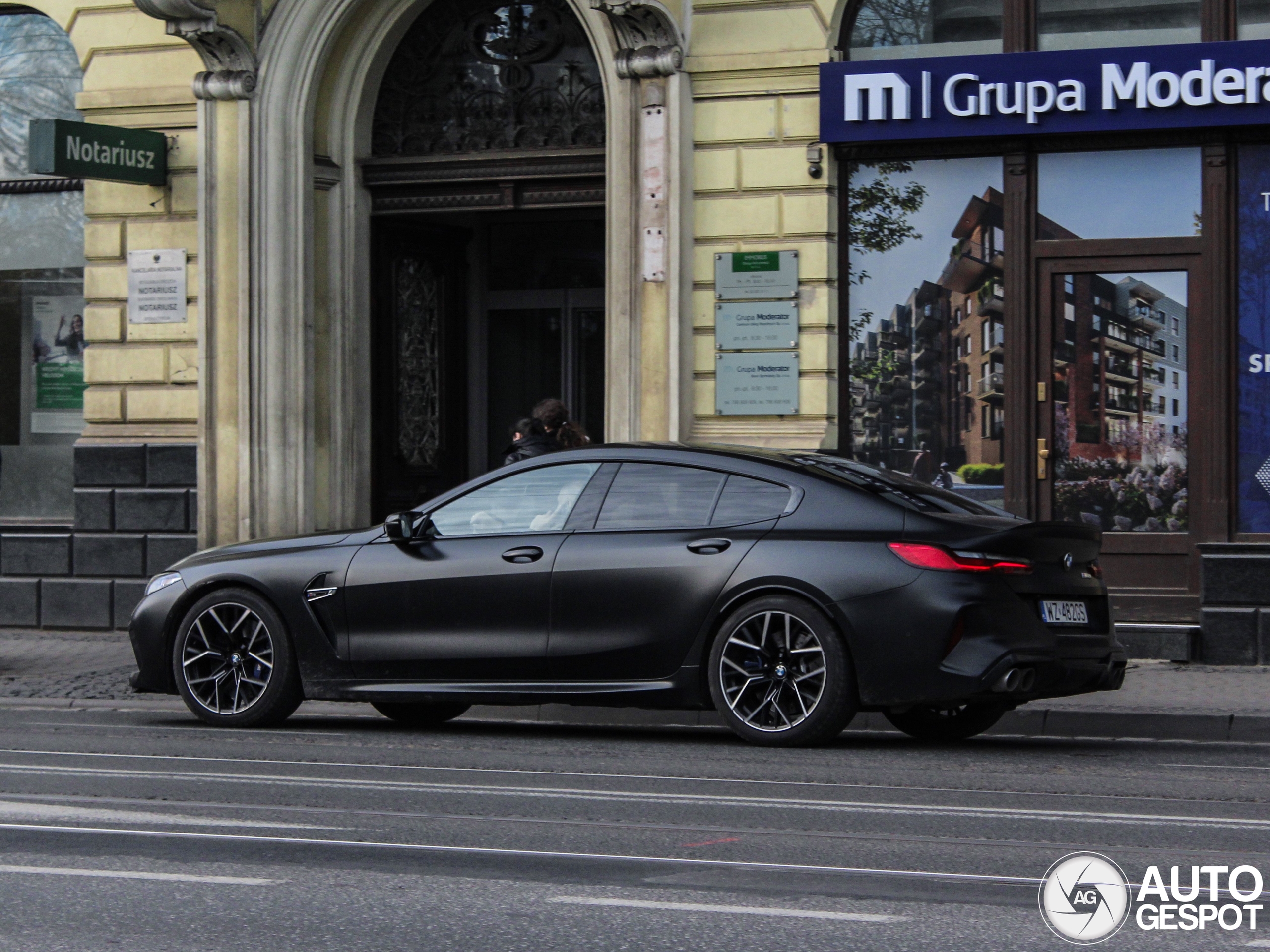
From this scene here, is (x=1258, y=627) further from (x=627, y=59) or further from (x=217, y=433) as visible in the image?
(x=217, y=433)

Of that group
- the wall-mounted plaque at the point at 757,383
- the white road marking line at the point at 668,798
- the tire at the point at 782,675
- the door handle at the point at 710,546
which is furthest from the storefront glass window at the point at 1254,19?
the white road marking line at the point at 668,798

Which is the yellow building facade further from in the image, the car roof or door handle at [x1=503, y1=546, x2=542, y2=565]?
door handle at [x1=503, y1=546, x2=542, y2=565]

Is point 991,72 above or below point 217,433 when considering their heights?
above

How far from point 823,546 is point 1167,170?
6.61 metres

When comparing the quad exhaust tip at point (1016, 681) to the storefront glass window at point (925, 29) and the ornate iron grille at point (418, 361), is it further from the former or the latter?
the ornate iron grille at point (418, 361)

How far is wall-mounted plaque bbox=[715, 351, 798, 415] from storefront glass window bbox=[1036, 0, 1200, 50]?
9.96ft

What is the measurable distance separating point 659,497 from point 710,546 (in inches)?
16.9

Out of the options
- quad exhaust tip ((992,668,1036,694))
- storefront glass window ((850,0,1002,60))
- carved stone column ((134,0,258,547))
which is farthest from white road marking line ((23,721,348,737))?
storefront glass window ((850,0,1002,60))

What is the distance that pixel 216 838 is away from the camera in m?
5.98

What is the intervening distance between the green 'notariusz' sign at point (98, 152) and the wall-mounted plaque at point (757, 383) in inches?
199

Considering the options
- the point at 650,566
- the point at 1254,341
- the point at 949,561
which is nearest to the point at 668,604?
the point at 650,566

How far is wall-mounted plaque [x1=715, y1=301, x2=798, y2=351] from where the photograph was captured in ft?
46.5

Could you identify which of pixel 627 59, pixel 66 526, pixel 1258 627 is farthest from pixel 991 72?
pixel 66 526

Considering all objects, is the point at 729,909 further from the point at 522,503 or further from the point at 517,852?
the point at 522,503
